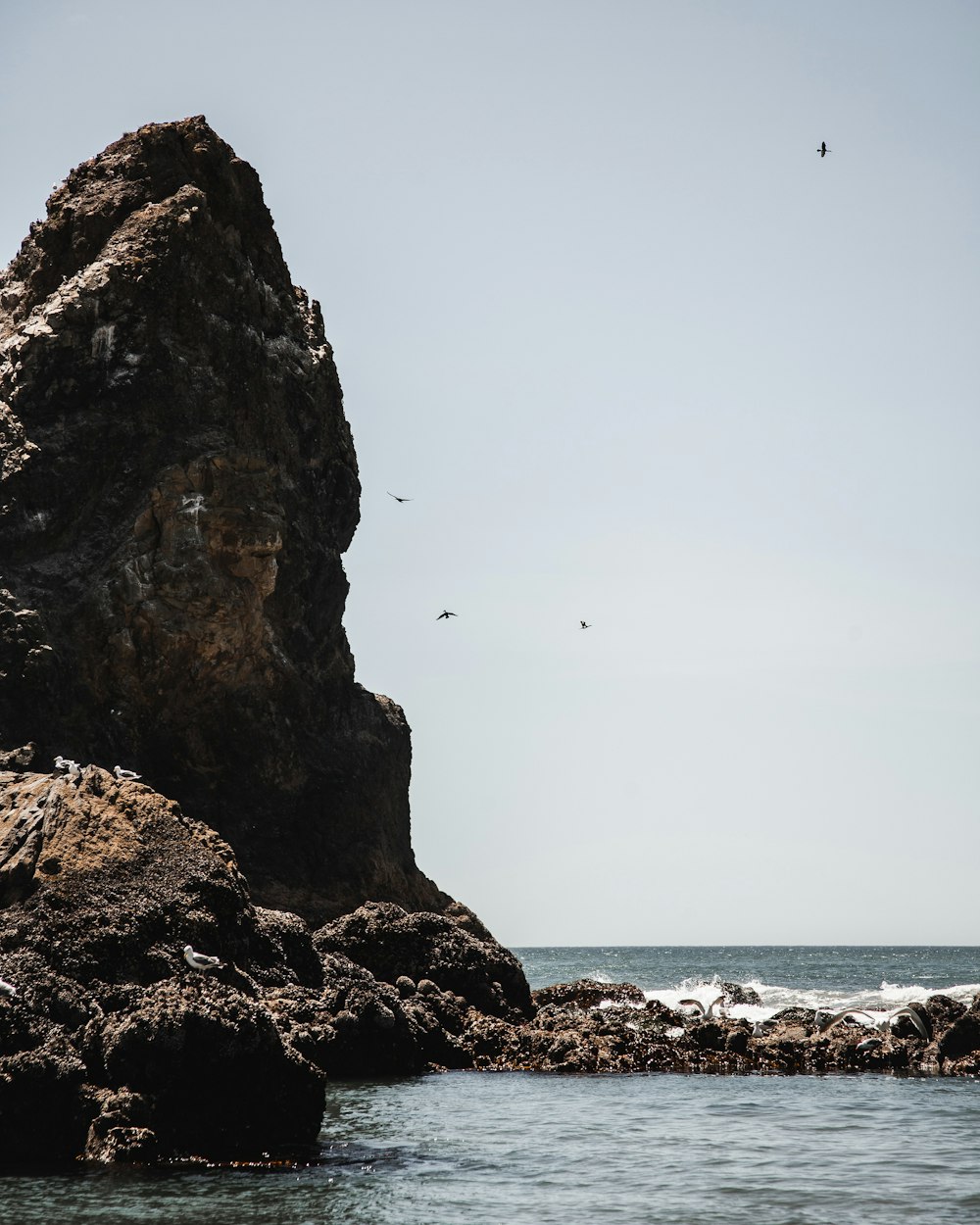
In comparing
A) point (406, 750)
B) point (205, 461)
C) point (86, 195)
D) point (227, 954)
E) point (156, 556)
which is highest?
point (86, 195)

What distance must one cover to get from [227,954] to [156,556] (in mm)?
25421

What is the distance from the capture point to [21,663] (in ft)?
125

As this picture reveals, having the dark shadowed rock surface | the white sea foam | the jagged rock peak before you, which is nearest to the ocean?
the dark shadowed rock surface

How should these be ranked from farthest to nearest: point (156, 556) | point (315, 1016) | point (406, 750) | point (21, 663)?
point (406, 750)
point (156, 556)
point (21, 663)
point (315, 1016)

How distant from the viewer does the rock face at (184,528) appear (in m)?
40.3

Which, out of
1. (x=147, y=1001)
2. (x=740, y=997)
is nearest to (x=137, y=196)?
(x=740, y=997)

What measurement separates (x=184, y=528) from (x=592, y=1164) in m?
31.0

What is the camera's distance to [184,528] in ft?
136

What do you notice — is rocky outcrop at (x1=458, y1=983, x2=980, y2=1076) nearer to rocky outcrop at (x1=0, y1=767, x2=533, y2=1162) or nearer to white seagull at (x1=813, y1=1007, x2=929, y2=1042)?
white seagull at (x1=813, y1=1007, x2=929, y2=1042)

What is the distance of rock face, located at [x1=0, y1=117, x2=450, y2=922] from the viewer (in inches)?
1586

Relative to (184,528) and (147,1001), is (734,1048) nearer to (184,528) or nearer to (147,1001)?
(147,1001)

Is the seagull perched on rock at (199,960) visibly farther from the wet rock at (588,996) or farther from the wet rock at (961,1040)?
the wet rock at (588,996)

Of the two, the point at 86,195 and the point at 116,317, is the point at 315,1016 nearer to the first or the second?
the point at 116,317

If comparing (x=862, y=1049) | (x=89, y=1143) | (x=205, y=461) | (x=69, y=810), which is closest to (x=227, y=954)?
(x=69, y=810)
